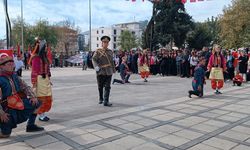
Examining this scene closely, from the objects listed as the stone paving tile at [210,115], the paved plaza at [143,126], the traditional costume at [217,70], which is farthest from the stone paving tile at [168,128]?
the traditional costume at [217,70]

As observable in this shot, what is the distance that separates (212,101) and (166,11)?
34.1 meters

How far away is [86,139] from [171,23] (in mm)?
38874

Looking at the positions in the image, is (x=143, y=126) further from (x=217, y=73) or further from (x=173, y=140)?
(x=217, y=73)

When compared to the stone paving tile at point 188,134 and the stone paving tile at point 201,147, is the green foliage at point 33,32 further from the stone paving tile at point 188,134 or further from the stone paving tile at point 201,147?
the stone paving tile at point 201,147

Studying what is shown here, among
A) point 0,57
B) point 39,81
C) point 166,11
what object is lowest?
point 39,81

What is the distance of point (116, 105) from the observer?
8.88m

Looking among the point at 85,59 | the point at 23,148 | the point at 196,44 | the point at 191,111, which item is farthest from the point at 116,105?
the point at 196,44

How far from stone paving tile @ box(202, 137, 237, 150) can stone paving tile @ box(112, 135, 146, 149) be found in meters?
1.11

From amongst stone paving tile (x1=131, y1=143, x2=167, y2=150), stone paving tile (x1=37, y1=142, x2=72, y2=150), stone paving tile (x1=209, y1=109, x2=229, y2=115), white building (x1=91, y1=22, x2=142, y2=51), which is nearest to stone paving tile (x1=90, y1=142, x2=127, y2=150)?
stone paving tile (x1=131, y1=143, x2=167, y2=150)

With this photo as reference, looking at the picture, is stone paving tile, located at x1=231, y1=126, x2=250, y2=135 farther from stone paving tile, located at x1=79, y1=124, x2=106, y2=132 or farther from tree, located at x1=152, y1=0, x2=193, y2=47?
tree, located at x1=152, y1=0, x2=193, y2=47

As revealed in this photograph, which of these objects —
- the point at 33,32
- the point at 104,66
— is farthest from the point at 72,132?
the point at 33,32

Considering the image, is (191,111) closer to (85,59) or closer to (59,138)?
(59,138)

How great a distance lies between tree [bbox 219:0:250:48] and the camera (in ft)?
136

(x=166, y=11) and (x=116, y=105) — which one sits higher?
(x=166, y=11)
